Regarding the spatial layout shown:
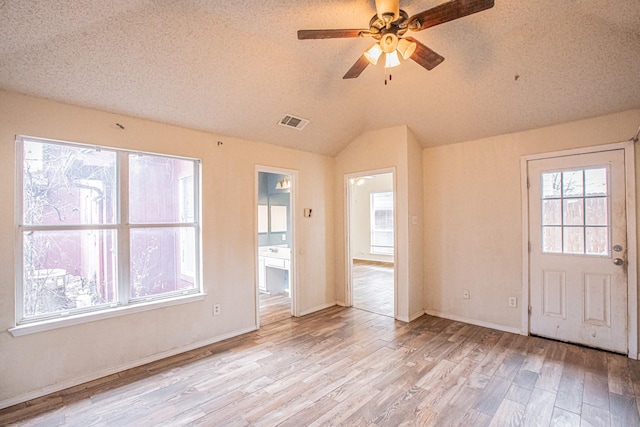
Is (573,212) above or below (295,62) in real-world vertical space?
below

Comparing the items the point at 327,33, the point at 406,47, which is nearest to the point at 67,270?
the point at 327,33

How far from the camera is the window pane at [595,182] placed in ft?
10.4

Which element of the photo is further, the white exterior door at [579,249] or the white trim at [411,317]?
the white trim at [411,317]

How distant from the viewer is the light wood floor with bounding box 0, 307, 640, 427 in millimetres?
2156

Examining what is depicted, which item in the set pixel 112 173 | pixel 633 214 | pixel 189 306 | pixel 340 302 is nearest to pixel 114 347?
pixel 189 306

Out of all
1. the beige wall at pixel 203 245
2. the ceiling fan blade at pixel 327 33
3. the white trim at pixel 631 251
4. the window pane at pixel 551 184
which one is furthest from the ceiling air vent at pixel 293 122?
the white trim at pixel 631 251

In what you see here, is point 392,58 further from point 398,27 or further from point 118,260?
point 118,260

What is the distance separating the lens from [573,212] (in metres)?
3.33

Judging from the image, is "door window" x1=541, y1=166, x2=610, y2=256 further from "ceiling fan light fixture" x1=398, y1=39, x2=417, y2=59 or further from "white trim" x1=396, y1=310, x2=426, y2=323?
"ceiling fan light fixture" x1=398, y1=39, x2=417, y2=59

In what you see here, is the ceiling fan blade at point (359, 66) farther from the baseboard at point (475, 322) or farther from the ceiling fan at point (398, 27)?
the baseboard at point (475, 322)

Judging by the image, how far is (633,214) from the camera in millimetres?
2994

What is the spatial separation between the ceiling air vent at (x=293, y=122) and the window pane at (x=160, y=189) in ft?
3.95

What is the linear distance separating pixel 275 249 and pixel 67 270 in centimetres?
331

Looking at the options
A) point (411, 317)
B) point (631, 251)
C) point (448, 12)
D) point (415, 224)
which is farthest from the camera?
point (415, 224)
